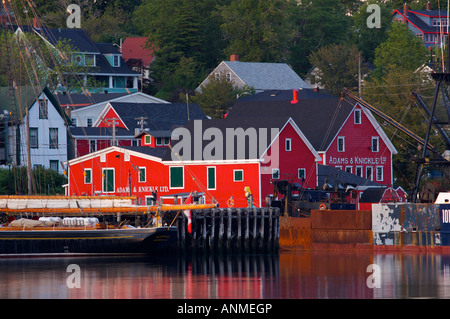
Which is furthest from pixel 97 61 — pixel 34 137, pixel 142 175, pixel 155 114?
pixel 142 175

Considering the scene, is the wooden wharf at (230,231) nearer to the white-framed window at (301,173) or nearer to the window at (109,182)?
the white-framed window at (301,173)

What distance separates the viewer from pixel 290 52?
151m

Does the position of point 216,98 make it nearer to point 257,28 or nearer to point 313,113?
point 257,28

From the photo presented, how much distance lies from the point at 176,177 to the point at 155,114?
26.3 meters

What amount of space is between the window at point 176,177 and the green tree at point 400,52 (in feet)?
178

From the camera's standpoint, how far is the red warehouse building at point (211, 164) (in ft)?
241

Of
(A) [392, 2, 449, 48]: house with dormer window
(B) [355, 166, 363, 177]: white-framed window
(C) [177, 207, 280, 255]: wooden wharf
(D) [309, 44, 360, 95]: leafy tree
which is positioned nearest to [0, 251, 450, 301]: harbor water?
(C) [177, 207, 280, 255]: wooden wharf

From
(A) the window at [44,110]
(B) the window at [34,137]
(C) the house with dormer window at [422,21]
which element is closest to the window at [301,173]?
(B) the window at [34,137]

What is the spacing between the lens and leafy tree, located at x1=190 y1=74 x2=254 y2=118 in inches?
4675

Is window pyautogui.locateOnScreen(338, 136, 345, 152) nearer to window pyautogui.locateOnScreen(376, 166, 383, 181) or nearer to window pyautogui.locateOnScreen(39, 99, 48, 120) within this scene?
window pyautogui.locateOnScreen(376, 166, 383, 181)

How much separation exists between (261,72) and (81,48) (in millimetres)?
22395

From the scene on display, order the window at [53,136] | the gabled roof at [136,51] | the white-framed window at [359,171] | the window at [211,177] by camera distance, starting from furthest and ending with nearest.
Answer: the gabled roof at [136,51] < the window at [53,136] < the white-framed window at [359,171] < the window at [211,177]

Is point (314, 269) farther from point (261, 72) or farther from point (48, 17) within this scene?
point (48, 17)
